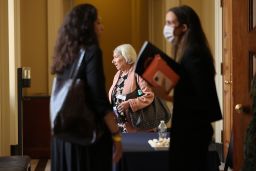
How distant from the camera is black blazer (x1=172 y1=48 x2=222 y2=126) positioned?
2787 millimetres

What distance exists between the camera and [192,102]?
2797 mm

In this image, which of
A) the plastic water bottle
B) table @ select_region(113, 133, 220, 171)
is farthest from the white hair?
table @ select_region(113, 133, 220, 171)

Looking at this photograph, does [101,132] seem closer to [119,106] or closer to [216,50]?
[119,106]

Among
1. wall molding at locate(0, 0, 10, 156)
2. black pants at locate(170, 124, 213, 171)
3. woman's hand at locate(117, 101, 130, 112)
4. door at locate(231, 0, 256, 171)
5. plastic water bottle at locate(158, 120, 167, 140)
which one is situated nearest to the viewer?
black pants at locate(170, 124, 213, 171)

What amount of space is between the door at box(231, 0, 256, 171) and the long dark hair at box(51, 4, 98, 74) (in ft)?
3.79

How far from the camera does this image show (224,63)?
6387mm

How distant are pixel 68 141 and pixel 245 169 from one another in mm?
1264

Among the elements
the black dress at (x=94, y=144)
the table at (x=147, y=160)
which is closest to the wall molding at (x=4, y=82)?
the table at (x=147, y=160)

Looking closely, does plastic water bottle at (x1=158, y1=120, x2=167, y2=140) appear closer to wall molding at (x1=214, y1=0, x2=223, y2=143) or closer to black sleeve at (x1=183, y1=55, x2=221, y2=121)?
black sleeve at (x1=183, y1=55, x2=221, y2=121)

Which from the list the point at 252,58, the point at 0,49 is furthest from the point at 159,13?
the point at 252,58

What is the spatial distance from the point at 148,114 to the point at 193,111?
1524mm

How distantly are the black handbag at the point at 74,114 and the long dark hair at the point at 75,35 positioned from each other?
6 centimetres

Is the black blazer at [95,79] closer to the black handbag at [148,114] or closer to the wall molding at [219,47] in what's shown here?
the black handbag at [148,114]

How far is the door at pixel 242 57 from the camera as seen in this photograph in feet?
11.6
